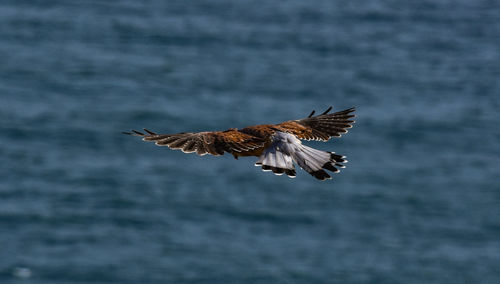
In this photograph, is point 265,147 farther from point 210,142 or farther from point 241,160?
point 241,160

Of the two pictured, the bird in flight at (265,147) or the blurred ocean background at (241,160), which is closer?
the bird in flight at (265,147)

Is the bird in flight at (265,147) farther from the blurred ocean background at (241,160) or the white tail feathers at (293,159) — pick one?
the blurred ocean background at (241,160)

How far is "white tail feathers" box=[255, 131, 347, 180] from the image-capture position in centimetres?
750

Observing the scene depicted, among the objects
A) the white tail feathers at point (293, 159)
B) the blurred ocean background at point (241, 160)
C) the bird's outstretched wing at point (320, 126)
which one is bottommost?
the white tail feathers at point (293, 159)

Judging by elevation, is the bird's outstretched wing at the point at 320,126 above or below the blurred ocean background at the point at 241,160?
below

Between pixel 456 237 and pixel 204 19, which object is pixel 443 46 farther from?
pixel 456 237

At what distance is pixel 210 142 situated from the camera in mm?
8039

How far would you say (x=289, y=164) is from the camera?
7.64m

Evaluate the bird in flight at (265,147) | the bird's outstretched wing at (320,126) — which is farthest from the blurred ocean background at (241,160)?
the bird in flight at (265,147)

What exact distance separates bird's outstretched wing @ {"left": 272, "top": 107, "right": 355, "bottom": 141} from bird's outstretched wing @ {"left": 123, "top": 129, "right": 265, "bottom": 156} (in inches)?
29.8

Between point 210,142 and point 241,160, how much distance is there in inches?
1510

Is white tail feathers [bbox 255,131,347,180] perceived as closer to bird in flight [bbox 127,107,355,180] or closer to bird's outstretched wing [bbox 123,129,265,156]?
bird in flight [bbox 127,107,355,180]

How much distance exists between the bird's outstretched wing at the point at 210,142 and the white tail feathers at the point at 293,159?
173 mm

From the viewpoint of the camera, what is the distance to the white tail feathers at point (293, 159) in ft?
24.6
